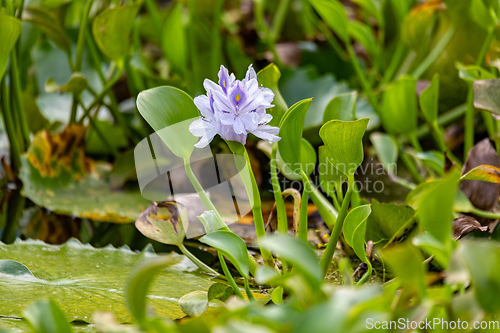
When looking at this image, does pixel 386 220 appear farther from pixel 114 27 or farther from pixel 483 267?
pixel 114 27

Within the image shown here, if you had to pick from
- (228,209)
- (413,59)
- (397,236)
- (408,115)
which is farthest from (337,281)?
(413,59)

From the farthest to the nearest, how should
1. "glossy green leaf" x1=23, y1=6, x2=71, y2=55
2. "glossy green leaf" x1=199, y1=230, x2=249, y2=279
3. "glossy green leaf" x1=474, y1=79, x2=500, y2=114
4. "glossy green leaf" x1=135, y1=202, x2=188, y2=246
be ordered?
1. "glossy green leaf" x1=23, y1=6, x2=71, y2=55
2. "glossy green leaf" x1=474, y1=79, x2=500, y2=114
3. "glossy green leaf" x1=135, y1=202, x2=188, y2=246
4. "glossy green leaf" x1=199, y1=230, x2=249, y2=279

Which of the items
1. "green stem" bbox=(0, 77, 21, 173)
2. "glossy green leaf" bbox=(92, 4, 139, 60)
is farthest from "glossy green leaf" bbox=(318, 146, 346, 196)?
"green stem" bbox=(0, 77, 21, 173)

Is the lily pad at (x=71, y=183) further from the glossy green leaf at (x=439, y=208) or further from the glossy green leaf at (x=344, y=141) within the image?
the glossy green leaf at (x=439, y=208)

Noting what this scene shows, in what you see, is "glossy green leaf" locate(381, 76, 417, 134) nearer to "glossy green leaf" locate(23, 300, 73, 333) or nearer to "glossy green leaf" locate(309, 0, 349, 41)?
"glossy green leaf" locate(309, 0, 349, 41)

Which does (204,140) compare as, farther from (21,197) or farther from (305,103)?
(21,197)

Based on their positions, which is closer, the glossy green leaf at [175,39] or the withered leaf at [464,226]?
the withered leaf at [464,226]

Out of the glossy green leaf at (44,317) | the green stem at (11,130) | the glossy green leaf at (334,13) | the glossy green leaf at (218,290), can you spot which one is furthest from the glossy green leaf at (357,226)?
the green stem at (11,130)
